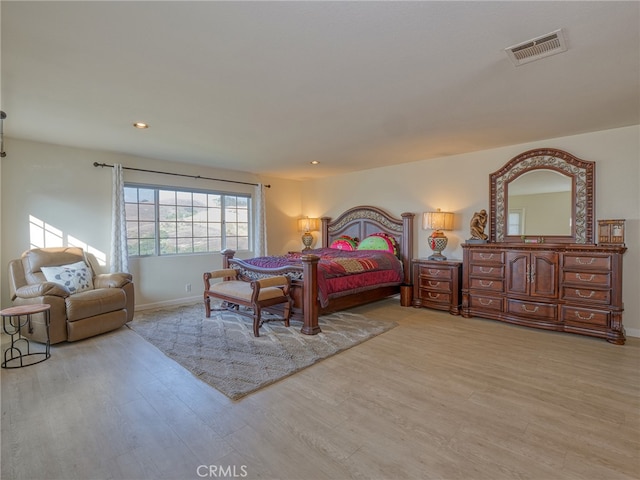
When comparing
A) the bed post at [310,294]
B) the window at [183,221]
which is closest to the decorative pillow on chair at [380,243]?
the bed post at [310,294]

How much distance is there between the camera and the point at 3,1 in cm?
159

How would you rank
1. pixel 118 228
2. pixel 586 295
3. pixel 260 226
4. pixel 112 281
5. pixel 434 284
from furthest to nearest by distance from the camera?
pixel 260 226 < pixel 434 284 < pixel 118 228 < pixel 112 281 < pixel 586 295

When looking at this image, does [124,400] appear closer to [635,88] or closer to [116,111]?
[116,111]

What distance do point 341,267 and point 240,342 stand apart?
159 centimetres

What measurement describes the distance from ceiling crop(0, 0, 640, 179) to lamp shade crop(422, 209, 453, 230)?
3.88 feet

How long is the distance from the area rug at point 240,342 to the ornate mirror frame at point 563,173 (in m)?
2.17

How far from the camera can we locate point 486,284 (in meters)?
4.20

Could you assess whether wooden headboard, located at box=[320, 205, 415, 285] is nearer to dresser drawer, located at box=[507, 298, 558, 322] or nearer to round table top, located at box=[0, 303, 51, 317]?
dresser drawer, located at box=[507, 298, 558, 322]

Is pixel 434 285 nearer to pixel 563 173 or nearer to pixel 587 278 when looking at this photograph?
pixel 587 278

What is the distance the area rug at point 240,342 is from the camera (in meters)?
2.65

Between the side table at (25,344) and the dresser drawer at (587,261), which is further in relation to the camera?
the dresser drawer at (587,261)

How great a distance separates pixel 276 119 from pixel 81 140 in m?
2.68

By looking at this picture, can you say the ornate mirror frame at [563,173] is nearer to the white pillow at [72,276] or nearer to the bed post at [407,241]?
the bed post at [407,241]

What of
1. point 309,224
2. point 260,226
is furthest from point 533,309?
point 260,226
